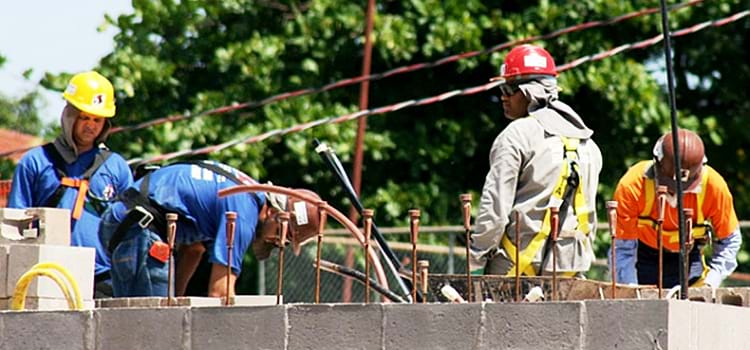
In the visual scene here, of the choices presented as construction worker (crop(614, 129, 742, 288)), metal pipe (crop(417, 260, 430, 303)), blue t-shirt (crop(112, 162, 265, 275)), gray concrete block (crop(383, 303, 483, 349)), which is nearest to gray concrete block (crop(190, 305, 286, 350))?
gray concrete block (crop(383, 303, 483, 349))

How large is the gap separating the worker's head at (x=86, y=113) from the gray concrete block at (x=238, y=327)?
308 cm

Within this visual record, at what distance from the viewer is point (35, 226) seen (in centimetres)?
755

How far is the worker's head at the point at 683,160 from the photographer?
938 centimetres

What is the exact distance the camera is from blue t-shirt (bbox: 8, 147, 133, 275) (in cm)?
930

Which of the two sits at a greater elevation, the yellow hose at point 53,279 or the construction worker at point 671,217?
the construction worker at point 671,217

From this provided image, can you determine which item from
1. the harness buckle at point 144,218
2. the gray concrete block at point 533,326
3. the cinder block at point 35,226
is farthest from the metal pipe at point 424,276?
the harness buckle at point 144,218

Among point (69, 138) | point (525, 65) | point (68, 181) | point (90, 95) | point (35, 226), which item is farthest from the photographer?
point (90, 95)

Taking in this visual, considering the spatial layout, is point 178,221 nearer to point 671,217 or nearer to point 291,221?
point 291,221

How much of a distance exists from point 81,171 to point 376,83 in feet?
26.5

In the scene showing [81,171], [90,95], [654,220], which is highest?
[90,95]

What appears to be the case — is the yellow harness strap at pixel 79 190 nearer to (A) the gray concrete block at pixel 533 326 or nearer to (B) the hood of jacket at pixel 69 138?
(B) the hood of jacket at pixel 69 138

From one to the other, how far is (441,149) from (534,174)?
8379 mm

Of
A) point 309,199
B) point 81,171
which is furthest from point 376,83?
point 309,199

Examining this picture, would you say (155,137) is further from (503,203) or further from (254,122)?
(503,203)
